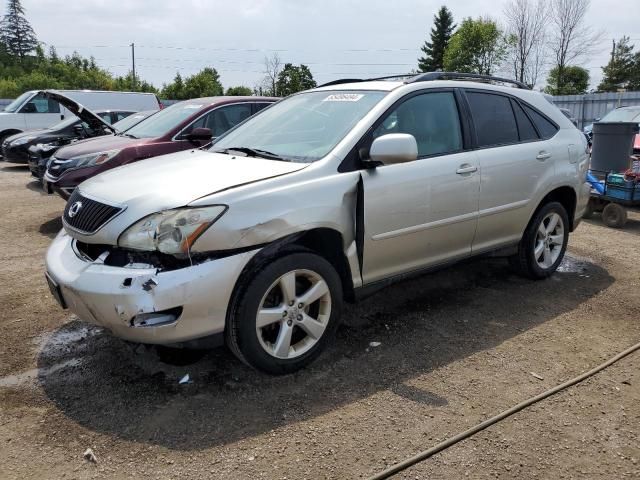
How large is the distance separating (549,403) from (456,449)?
2.45 ft

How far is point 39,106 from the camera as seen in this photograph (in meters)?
16.9

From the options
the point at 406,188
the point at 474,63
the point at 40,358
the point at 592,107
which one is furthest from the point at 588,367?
the point at 474,63

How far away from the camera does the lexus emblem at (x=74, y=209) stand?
131 inches

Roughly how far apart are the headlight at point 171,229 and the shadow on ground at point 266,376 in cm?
86

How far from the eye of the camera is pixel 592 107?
2233 cm

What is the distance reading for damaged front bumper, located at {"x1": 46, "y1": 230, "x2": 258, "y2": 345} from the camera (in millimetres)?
2785

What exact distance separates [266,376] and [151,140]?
4549 millimetres

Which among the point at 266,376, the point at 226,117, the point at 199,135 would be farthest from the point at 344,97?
the point at 226,117

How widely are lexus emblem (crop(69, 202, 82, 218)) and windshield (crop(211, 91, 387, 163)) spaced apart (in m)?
1.15

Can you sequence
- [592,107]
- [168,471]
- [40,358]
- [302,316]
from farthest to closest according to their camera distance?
[592,107], [40,358], [302,316], [168,471]

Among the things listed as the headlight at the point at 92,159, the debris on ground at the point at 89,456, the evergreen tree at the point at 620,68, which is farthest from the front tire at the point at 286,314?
the evergreen tree at the point at 620,68

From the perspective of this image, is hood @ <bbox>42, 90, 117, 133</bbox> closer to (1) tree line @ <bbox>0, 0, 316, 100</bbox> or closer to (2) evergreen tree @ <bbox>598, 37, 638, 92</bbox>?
(1) tree line @ <bbox>0, 0, 316, 100</bbox>

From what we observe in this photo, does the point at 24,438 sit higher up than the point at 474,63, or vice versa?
the point at 474,63

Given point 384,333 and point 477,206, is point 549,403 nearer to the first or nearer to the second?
point 384,333
